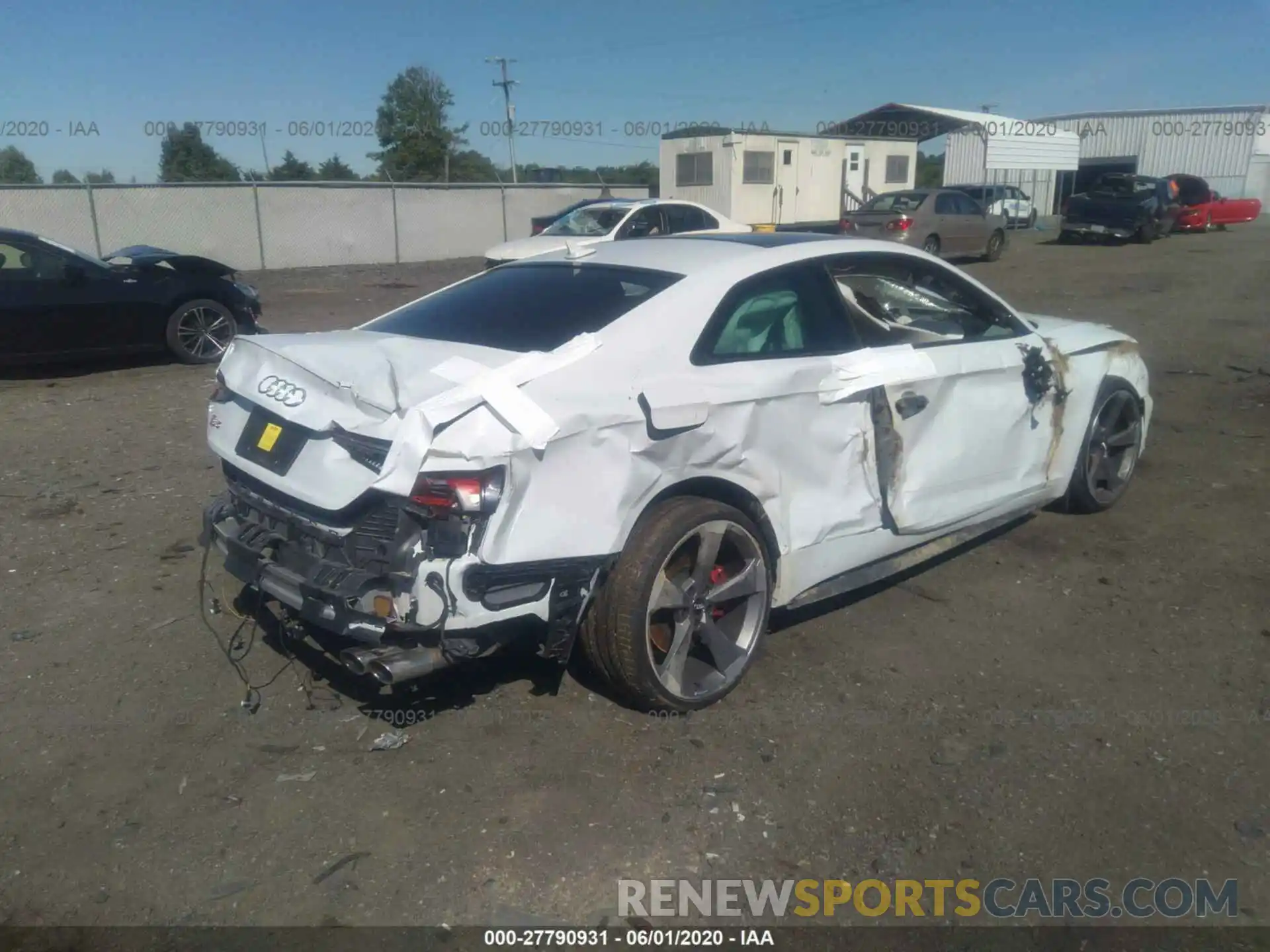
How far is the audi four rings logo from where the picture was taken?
331 centimetres

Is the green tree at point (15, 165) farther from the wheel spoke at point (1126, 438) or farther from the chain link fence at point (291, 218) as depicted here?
the wheel spoke at point (1126, 438)

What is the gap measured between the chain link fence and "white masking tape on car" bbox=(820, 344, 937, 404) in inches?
833

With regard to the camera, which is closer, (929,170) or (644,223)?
(644,223)

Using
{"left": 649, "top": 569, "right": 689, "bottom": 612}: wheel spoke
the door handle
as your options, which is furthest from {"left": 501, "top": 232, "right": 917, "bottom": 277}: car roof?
{"left": 649, "top": 569, "right": 689, "bottom": 612}: wheel spoke

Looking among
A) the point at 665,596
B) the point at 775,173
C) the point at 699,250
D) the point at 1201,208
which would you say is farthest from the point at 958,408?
the point at 1201,208

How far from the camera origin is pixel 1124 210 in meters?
24.6

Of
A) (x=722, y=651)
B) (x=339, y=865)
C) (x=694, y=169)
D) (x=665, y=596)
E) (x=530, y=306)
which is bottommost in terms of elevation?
(x=339, y=865)

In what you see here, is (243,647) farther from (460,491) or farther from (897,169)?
(897,169)

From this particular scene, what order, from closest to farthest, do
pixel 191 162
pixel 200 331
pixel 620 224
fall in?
pixel 200 331
pixel 620 224
pixel 191 162

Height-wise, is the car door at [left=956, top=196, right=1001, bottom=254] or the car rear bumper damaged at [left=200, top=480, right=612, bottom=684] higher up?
the car door at [left=956, top=196, right=1001, bottom=254]

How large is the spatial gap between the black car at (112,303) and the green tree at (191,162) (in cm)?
4170

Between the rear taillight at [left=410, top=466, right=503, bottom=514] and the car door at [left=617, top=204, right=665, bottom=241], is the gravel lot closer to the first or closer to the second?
the rear taillight at [left=410, top=466, right=503, bottom=514]

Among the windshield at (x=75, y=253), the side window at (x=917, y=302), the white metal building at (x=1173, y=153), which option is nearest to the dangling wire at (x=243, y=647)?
the side window at (x=917, y=302)

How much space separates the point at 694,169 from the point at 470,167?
111 ft
